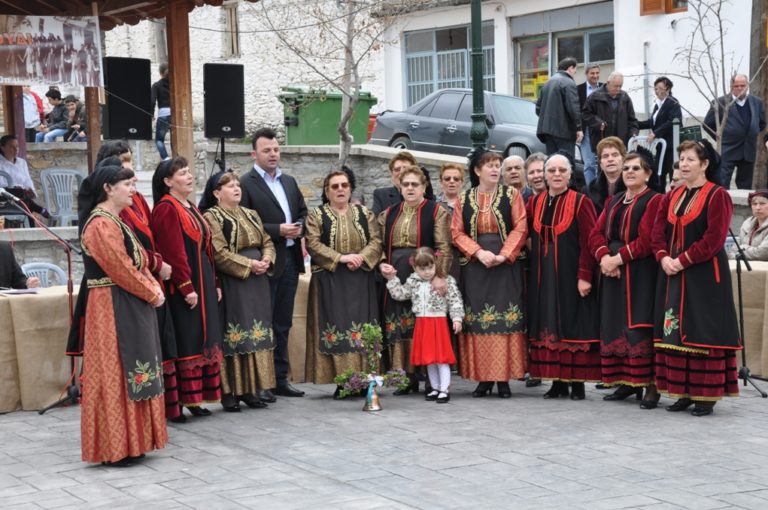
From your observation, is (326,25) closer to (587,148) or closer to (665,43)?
(665,43)

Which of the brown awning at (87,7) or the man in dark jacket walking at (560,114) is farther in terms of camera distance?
the man in dark jacket walking at (560,114)

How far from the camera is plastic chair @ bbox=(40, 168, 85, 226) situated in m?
17.6

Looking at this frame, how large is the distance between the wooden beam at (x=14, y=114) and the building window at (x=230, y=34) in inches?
566

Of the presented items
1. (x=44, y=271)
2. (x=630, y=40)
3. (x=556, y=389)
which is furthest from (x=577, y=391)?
(x=630, y=40)

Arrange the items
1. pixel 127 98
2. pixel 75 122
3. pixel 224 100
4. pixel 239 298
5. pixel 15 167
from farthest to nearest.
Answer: pixel 75 122 → pixel 15 167 → pixel 224 100 → pixel 127 98 → pixel 239 298

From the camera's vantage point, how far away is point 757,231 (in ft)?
34.1

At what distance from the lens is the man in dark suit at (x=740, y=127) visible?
15.1m

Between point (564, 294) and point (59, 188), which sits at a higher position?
point (59, 188)

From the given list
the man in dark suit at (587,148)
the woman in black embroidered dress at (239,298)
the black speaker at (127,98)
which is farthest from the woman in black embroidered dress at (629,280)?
the black speaker at (127,98)

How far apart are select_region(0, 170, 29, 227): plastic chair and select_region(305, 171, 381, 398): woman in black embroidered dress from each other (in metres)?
6.36

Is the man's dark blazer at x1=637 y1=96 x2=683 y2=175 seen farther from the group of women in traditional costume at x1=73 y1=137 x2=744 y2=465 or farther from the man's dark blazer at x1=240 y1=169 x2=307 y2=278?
the man's dark blazer at x1=240 y1=169 x2=307 y2=278

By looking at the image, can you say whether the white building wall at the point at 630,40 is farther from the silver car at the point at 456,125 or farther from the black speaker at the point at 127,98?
the black speaker at the point at 127,98

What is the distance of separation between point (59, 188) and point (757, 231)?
1063 centimetres

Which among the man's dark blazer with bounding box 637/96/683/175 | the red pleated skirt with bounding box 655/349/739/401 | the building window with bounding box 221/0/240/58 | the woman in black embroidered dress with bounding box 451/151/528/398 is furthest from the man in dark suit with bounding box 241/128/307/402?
the building window with bounding box 221/0/240/58
